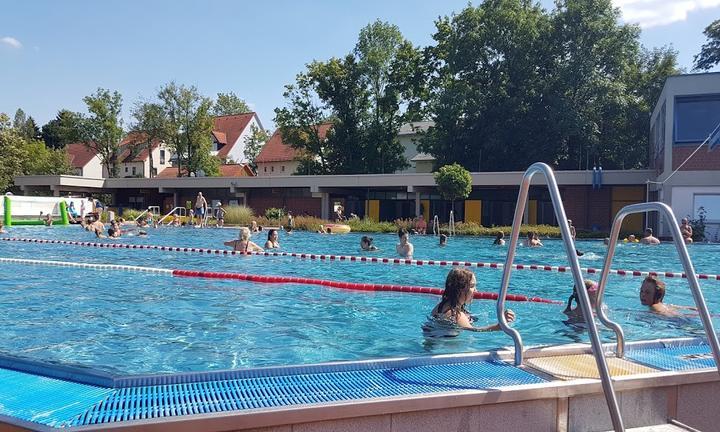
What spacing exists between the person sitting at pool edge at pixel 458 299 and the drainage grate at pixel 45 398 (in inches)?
164

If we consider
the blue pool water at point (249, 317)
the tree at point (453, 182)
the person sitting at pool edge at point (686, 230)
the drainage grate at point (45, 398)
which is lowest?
the blue pool water at point (249, 317)

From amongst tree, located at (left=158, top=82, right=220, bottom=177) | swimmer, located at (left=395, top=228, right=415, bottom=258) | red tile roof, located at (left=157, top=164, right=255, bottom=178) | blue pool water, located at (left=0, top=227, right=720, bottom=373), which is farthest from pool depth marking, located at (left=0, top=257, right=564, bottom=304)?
red tile roof, located at (left=157, top=164, right=255, bottom=178)

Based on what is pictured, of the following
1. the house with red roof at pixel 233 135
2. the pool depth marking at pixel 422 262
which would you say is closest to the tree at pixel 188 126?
the house with red roof at pixel 233 135

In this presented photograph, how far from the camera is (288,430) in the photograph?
3104mm

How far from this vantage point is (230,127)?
75.4 m

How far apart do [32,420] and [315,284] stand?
29.2 feet

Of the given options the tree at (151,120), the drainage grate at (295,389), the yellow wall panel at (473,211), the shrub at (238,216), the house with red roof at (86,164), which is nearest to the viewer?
the drainage grate at (295,389)

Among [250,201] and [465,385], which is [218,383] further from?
[250,201]

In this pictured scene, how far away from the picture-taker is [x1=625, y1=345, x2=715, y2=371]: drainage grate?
4245 millimetres

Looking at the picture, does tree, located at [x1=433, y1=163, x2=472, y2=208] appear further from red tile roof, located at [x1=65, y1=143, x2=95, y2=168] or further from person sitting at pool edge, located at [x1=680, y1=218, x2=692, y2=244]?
red tile roof, located at [x1=65, y1=143, x2=95, y2=168]

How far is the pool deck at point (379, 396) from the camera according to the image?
10.2 ft

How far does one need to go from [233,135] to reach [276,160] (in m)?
11.3

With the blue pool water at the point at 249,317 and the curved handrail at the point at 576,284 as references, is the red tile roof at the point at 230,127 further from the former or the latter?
the curved handrail at the point at 576,284

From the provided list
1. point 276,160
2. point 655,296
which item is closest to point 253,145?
point 276,160
